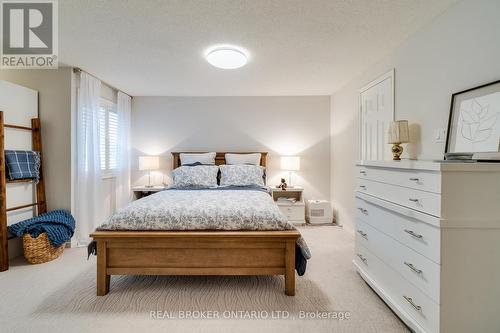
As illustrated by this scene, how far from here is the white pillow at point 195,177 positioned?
359cm

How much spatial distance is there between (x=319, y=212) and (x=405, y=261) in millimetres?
2535

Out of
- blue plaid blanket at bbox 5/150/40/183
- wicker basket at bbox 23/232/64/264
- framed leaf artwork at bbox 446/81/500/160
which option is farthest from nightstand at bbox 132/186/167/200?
framed leaf artwork at bbox 446/81/500/160

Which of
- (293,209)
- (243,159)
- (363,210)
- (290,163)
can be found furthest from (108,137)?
(363,210)

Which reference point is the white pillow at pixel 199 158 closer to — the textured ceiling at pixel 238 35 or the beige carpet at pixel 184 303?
the textured ceiling at pixel 238 35

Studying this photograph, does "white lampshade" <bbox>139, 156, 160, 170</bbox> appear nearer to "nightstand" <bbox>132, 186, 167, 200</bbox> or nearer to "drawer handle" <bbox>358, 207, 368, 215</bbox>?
"nightstand" <bbox>132, 186, 167, 200</bbox>

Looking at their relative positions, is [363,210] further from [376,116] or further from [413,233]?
[376,116]

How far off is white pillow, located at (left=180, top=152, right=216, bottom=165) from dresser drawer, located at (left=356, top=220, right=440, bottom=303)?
267 centimetres

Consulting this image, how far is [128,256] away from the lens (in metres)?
1.98

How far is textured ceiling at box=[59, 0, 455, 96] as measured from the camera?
1840 mm

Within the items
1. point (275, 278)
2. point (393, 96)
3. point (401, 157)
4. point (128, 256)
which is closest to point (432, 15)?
point (393, 96)

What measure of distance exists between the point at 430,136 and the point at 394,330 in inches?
62.4

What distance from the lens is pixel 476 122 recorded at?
164 cm

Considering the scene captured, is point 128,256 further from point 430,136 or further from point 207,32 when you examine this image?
point 430,136

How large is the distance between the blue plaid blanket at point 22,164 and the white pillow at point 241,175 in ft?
7.56
